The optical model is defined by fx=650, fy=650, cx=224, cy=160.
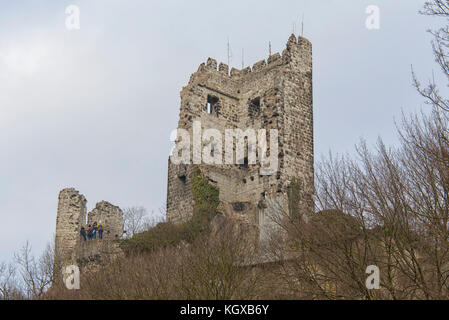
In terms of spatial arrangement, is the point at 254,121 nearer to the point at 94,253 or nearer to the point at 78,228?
the point at 94,253

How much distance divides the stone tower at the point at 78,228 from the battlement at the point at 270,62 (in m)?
8.56

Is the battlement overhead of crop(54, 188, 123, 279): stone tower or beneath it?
overhead

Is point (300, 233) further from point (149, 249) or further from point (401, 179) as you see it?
point (149, 249)

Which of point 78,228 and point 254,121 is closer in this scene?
point 254,121

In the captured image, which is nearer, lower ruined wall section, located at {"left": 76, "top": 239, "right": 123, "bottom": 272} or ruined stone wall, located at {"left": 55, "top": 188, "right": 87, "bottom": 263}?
lower ruined wall section, located at {"left": 76, "top": 239, "right": 123, "bottom": 272}

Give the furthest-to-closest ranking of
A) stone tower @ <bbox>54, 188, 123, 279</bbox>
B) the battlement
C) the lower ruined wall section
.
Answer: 1. the battlement
2. stone tower @ <bbox>54, 188, 123, 279</bbox>
3. the lower ruined wall section

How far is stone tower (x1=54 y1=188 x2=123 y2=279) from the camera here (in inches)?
1118

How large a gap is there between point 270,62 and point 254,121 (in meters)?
2.97

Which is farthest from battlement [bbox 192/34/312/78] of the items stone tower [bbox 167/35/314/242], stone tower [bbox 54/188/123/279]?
stone tower [bbox 54/188/123/279]

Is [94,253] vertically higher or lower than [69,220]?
lower

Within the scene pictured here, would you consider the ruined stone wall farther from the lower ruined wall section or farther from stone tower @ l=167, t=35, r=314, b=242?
stone tower @ l=167, t=35, r=314, b=242

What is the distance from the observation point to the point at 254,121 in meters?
31.2

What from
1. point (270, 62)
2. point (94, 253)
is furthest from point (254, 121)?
point (94, 253)
